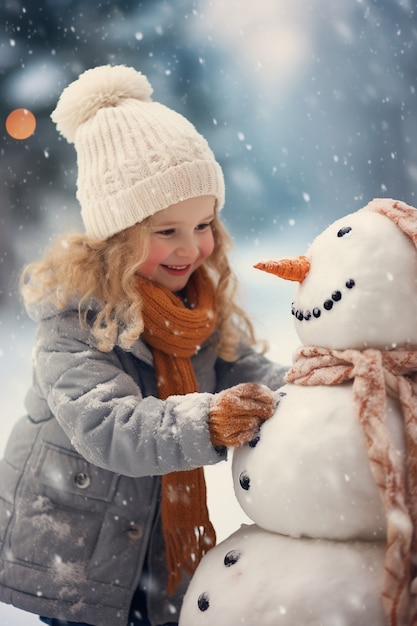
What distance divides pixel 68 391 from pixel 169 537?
0.95ft

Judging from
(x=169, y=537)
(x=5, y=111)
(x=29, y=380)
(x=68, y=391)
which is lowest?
(x=29, y=380)

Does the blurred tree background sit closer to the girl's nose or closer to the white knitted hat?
the white knitted hat

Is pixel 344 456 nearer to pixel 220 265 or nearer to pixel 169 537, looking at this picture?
pixel 169 537

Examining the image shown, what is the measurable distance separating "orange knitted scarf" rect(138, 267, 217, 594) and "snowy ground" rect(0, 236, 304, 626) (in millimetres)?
81

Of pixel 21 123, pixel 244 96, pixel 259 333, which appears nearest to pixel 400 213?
pixel 259 333

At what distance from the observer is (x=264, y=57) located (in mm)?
1859

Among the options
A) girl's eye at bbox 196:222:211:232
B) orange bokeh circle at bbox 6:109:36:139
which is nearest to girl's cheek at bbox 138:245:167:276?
girl's eye at bbox 196:222:211:232

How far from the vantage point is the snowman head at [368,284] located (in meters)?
0.86

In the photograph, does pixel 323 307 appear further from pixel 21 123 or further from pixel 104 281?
pixel 21 123

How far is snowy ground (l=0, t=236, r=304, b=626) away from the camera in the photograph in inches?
52.8

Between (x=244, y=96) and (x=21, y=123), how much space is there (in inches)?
24.5

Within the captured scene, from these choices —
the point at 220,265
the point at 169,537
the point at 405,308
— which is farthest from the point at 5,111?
the point at 405,308

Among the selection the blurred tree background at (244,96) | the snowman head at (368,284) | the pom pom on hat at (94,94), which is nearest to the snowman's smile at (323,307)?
the snowman head at (368,284)

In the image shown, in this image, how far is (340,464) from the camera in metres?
0.83
